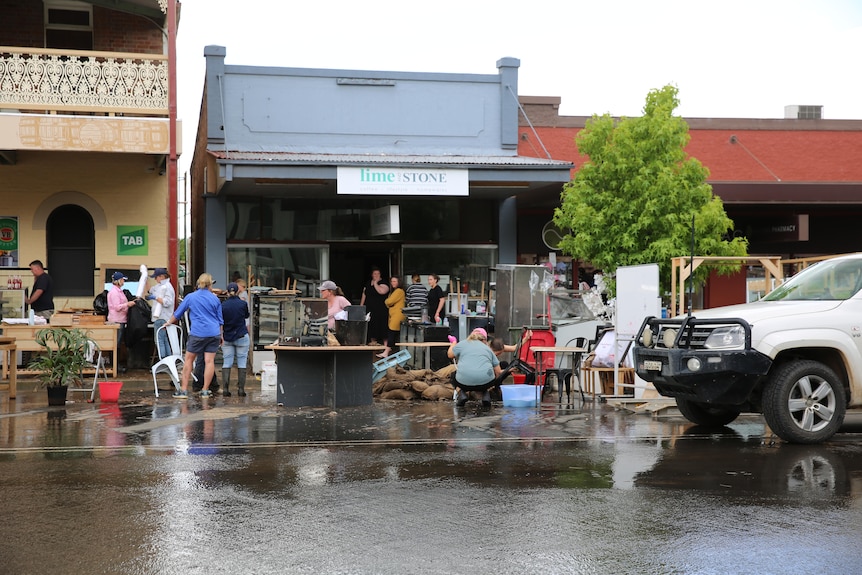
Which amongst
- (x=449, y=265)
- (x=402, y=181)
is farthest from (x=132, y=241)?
(x=449, y=265)

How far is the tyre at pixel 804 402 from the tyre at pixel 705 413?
1298 mm

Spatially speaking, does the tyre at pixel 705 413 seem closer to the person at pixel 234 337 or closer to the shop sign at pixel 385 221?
the person at pixel 234 337

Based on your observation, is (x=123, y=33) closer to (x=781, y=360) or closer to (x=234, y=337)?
(x=234, y=337)

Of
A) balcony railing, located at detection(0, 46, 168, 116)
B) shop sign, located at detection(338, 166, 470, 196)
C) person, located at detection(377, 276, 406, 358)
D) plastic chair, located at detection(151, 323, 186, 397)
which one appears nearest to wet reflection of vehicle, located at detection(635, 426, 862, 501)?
plastic chair, located at detection(151, 323, 186, 397)

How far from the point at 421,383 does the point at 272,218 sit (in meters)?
7.79

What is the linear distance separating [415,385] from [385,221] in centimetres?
635

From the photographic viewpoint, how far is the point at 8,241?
63.4ft

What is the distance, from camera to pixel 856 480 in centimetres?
788

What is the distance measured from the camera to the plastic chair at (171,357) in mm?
14784

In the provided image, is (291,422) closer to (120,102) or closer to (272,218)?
(120,102)

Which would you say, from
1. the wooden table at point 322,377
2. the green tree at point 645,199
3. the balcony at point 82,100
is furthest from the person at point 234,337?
the green tree at point 645,199

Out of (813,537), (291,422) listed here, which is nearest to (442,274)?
(291,422)

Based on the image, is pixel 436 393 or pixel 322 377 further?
pixel 436 393

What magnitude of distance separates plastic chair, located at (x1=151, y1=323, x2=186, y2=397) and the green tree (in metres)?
8.34
